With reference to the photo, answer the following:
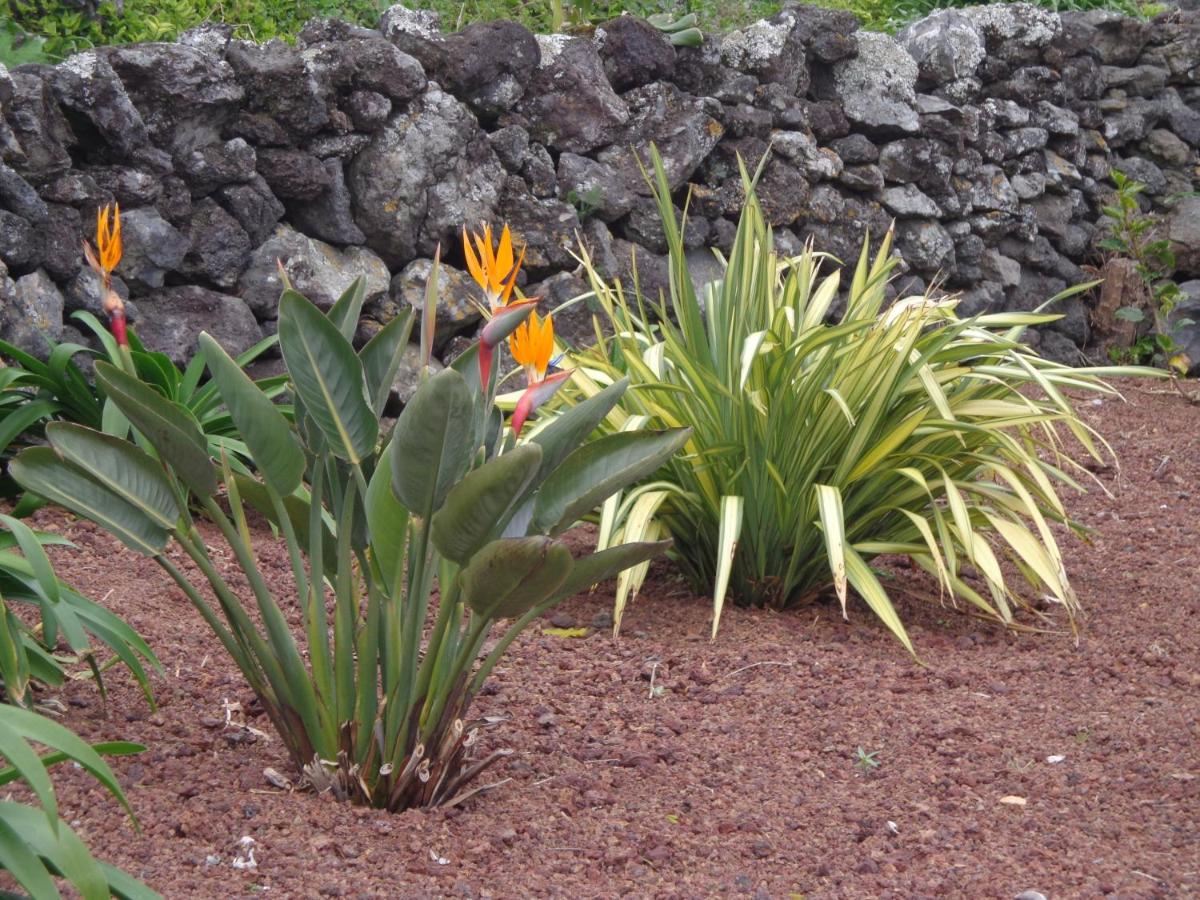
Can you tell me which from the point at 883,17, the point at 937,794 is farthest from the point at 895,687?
the point at 883,17

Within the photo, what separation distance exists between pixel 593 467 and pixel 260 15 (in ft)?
10.8

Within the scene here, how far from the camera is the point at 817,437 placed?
9.62 ft

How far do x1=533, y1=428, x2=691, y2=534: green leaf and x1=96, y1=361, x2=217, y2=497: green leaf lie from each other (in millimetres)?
454

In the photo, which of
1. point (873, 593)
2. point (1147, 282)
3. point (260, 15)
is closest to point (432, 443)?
point (873, 593)

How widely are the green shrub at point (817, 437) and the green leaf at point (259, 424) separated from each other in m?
1.12

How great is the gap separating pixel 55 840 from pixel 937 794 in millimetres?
1440

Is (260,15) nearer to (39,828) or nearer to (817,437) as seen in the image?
(817,437)

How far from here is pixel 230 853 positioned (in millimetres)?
1718

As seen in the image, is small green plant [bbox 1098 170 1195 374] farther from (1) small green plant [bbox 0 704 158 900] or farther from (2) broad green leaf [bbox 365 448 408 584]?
(1) small green plant [bbox 0 704 158 900]

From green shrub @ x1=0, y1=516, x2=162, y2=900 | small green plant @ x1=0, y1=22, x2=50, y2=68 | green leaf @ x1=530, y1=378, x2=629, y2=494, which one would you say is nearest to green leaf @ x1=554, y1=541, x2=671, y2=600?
green leaf @ x1=530, y1=378, x2=629, y2=494

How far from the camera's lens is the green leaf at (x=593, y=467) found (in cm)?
166

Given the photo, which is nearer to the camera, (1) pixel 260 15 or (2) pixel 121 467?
(2) pixel 121 467

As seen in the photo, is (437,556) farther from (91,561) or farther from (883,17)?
(883,17)

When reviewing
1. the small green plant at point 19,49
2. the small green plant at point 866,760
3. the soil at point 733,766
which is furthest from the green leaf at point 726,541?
the small green plant at point 19,49
